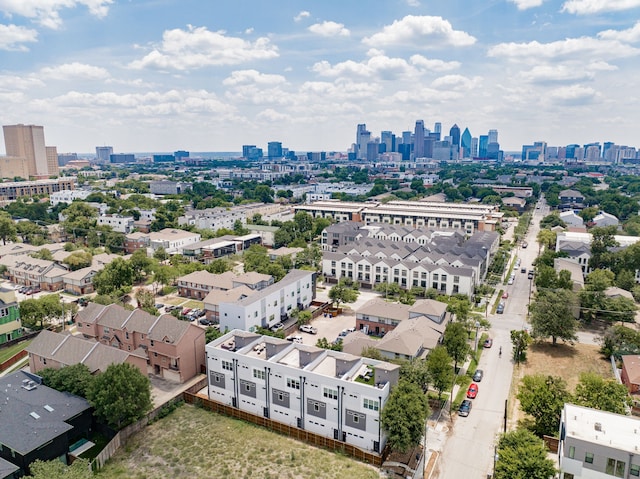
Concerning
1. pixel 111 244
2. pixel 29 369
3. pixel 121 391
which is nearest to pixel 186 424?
pixel 121 391

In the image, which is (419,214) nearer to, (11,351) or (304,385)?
(304,385)

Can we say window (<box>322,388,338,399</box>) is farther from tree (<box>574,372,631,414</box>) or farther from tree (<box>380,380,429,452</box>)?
tree (<box>574,372,631,414</box>)

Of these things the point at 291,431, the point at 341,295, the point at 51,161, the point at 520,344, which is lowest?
the point at 291,431

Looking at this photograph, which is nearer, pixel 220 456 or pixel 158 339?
pixel 220 456

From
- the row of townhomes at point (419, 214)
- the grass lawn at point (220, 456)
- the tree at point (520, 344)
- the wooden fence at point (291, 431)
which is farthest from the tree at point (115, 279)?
the row of townhomes at point (419, 214)

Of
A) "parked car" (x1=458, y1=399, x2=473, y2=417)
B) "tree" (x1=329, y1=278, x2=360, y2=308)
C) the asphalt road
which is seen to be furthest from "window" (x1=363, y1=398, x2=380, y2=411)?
"tree" (x1=329, y1=278, x2=360, y2=308)

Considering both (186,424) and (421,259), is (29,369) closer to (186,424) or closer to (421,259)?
(186,424)

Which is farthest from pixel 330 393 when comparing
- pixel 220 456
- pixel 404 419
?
pixel 220 456
